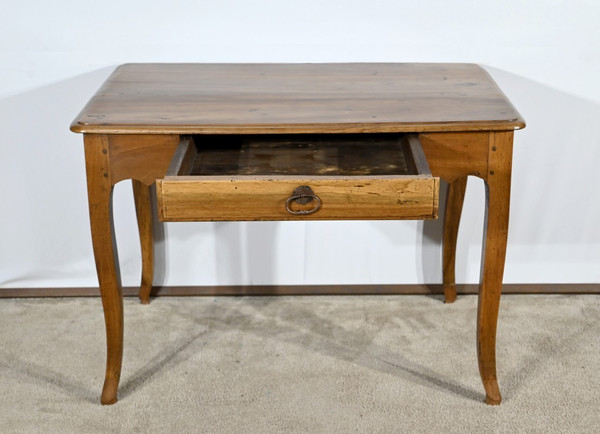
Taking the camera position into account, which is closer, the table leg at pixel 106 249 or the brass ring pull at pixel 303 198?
the brass ring pull at pixel 303 198

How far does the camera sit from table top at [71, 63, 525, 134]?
5.70 feet

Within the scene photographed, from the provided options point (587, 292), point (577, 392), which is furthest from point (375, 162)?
point (587, 292)

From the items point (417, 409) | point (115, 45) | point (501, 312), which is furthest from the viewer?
point (501, 312)

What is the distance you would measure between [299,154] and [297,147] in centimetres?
4

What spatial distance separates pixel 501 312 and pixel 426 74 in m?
0.72

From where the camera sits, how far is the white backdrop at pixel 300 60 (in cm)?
220

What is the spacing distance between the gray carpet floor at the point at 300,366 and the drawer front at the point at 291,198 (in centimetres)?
54

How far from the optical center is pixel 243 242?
2.45 meters

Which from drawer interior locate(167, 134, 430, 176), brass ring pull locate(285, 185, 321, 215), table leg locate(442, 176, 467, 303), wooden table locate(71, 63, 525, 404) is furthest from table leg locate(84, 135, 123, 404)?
table leg locate(442, 176, 467, 303)

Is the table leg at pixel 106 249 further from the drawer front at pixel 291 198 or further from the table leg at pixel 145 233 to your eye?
the table leg at pixel 145 233

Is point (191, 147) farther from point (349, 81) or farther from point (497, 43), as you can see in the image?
point (497, 43)

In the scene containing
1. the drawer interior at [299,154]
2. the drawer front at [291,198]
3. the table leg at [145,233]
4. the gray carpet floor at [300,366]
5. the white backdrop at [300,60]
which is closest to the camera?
the drawer front at [291,198]

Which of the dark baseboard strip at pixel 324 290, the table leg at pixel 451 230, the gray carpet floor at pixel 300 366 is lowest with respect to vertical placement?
the gray carpet floor at pixel 300 366

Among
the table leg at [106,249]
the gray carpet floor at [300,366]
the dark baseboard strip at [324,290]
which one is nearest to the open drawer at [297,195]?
the table leg at [106,249]
